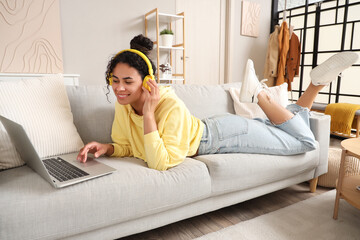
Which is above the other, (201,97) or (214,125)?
(201,97)

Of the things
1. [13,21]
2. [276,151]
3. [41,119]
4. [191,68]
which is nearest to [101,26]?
[13,21]

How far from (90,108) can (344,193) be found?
1.48m

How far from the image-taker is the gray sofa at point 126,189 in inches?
35.2

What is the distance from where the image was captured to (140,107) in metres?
1.30

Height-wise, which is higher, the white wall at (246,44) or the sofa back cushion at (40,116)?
the white wall at (246,44)

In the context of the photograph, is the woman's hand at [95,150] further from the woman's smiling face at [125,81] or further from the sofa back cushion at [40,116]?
the woman's smiling face at [125,81]

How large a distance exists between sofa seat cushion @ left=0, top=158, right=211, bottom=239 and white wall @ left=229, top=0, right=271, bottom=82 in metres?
3.46

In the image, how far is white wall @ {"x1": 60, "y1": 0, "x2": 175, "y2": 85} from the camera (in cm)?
296

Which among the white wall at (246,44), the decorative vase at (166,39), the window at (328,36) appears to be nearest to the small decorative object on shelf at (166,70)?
the decorative vase at (166,39)

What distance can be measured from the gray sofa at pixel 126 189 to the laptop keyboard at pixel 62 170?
0.18 feet

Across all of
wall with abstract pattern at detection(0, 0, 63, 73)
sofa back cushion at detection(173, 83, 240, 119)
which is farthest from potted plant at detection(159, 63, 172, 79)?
sofa back cushion at detection(173, 83, 240, 119)

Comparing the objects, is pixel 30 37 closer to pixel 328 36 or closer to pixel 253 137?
pixel 253 137

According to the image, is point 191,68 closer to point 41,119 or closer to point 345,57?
point 345,57

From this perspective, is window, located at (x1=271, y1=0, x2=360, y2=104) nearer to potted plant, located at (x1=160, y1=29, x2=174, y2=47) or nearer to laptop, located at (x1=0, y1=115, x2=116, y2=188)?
potted plant, located at (x1=160, y1=29, x2=174, y2=47)
